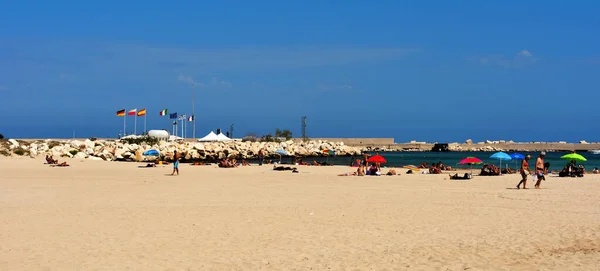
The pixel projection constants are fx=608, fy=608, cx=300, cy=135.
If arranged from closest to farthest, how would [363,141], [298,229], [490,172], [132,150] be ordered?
[298,229]
[490,172]
[132,150]
[363,141]

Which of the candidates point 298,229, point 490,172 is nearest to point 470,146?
point 490,172

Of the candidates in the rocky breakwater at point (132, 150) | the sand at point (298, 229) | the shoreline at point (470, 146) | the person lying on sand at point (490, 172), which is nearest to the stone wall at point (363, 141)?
the shoreline at point (470, 146)

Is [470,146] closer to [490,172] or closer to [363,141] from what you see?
[363,141]

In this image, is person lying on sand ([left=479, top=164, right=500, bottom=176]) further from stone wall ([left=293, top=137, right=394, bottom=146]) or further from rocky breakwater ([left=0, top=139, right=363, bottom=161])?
stone wall ([left=293, top=137, right=394, bottom=146])

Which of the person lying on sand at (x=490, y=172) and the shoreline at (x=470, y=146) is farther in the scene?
the shoreline at (x=470, y=146)

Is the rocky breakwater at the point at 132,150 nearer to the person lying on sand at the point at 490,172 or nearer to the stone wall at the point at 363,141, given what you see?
the person lying on sand at the point at 490,172

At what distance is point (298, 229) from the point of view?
11.8m

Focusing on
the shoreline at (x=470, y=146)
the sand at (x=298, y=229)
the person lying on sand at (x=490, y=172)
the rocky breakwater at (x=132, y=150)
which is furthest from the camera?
the shoreline at (x=470, y=146)

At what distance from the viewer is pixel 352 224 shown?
40.5ft

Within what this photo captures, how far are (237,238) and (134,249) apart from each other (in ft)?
6.07

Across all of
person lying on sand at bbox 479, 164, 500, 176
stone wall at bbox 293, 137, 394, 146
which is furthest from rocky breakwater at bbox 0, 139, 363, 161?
stone wall at bbox 293, 137, 394, 146

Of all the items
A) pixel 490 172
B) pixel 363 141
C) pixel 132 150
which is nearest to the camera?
pixel 490 172

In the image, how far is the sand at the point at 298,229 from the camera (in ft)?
29.3

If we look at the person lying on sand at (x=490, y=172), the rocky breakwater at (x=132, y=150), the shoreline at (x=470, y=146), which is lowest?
the person lying on sand at (x=490, y=172)
